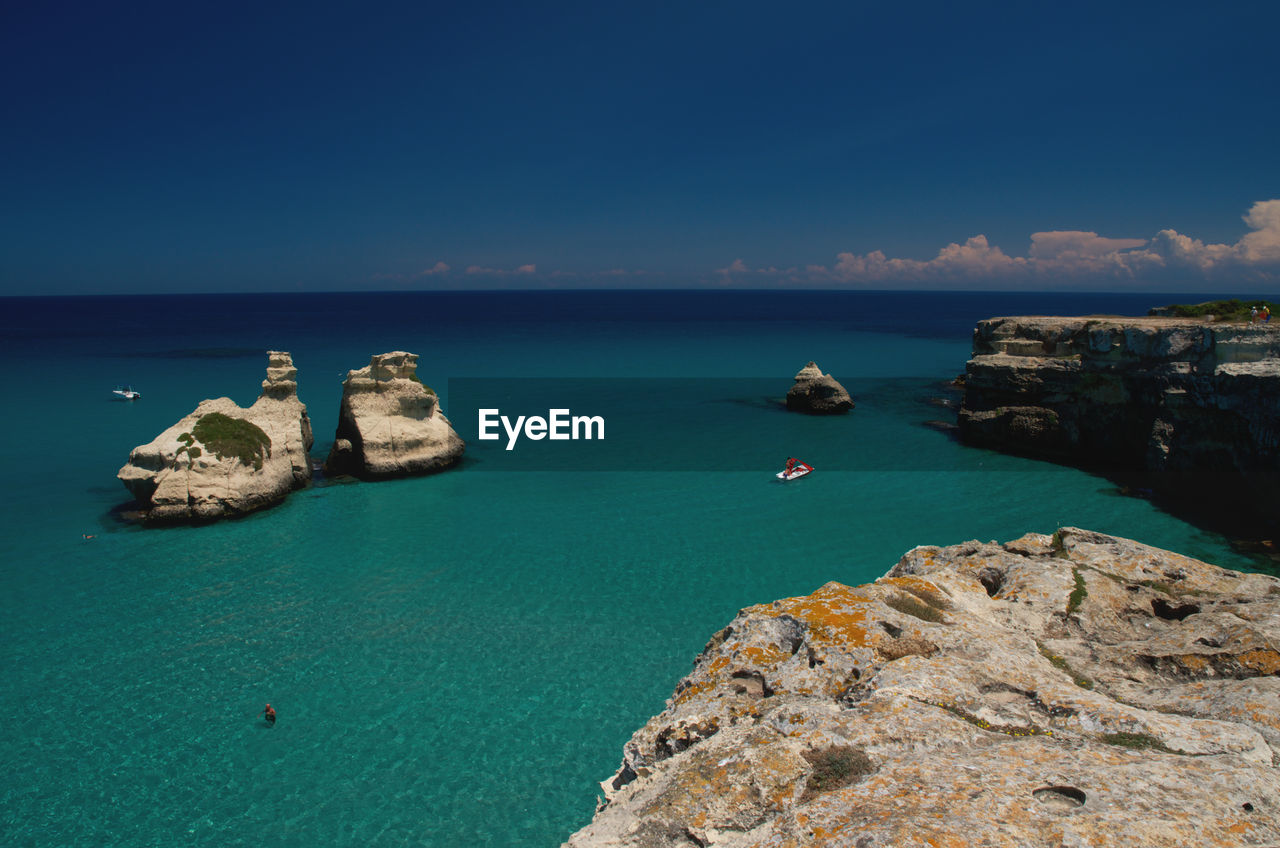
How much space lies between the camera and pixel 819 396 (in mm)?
49656

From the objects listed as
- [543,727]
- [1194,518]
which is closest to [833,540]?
[543,727]

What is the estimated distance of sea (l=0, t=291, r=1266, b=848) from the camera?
13.0 meters

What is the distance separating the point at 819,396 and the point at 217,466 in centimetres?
4006

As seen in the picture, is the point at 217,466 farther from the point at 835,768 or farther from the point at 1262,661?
the point at 1262,661

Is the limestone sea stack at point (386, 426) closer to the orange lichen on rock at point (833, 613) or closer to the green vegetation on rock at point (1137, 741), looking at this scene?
the orange lichen on rock at point (833, 613)

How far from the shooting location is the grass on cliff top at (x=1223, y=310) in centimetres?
3519

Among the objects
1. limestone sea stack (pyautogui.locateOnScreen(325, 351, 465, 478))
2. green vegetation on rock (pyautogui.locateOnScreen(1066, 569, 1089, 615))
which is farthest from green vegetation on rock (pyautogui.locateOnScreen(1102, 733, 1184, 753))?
limestone sea stack (pyautogui.locateOnScreen(325, 351, 465, 478))

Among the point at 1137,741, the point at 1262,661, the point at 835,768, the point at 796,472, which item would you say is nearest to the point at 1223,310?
the point at 796,472

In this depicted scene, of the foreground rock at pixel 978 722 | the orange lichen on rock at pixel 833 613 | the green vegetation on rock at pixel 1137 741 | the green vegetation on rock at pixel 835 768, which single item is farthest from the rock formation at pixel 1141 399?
the green vegetation on rock at pixel 835 768

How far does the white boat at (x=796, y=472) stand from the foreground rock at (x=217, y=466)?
→ 2480 centimetres

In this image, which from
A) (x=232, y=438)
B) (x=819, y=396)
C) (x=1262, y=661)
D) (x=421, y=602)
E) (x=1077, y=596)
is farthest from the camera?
(x=819, y=396)

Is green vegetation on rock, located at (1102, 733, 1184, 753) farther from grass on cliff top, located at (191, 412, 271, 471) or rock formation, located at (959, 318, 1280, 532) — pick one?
grass on cliff top, located at (191, 412, 271, 471)

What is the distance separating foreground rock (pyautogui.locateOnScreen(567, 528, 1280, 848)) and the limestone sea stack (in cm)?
2898

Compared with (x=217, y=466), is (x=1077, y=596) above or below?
above
